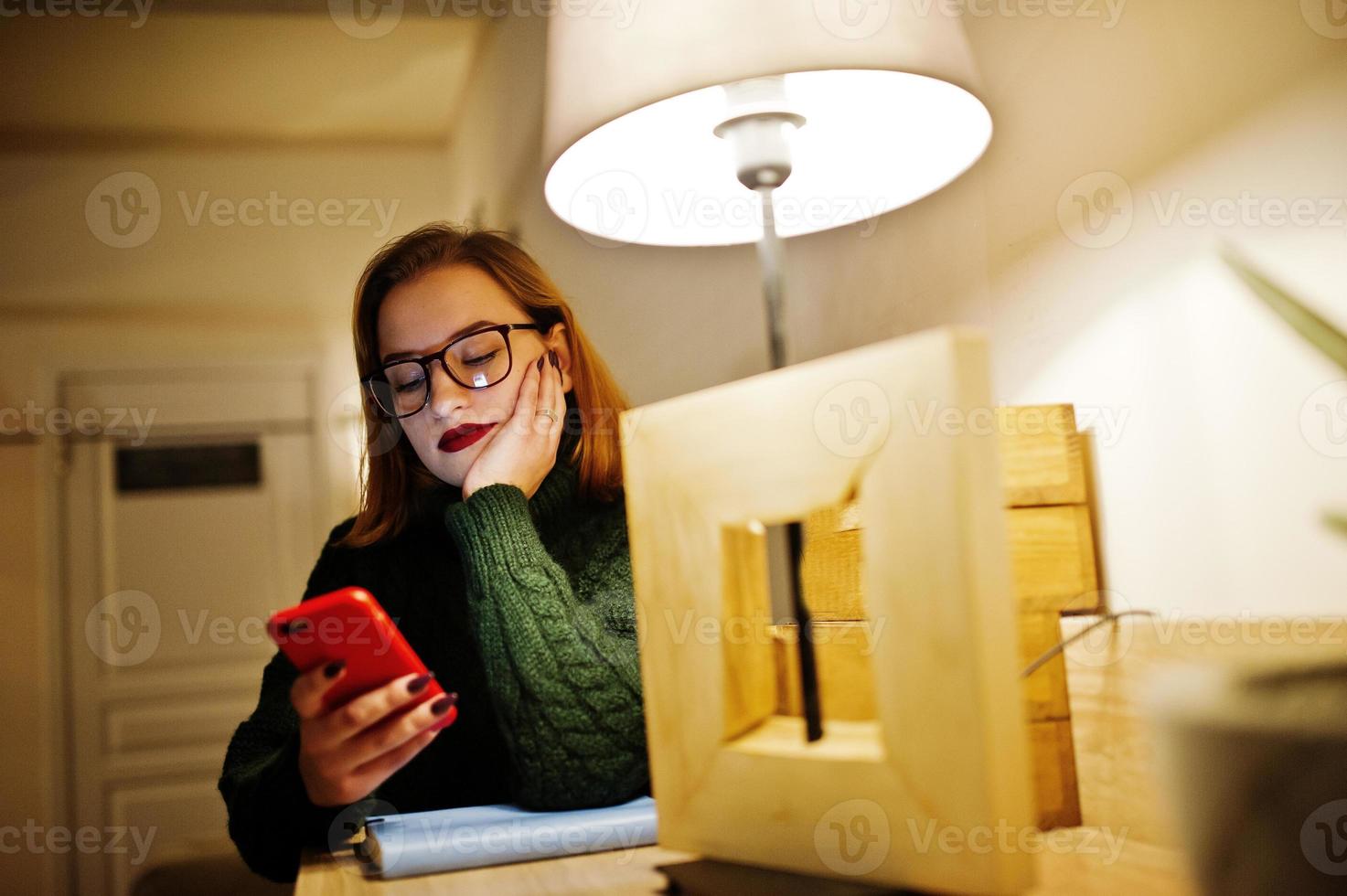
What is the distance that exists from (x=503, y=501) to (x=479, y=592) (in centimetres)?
9

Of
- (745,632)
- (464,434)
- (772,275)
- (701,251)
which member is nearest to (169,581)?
(701,251)

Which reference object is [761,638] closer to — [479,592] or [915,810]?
[915,810]

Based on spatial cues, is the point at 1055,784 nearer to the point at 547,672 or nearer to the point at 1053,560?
the point at 1053,560

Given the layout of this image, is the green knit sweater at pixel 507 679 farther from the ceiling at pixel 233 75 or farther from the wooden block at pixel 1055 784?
the ceiling at pixel 233 75

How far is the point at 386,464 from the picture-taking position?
112 centimetres

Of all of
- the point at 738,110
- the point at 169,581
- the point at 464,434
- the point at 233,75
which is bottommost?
the point at 169,581

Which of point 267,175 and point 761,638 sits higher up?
point 267,175

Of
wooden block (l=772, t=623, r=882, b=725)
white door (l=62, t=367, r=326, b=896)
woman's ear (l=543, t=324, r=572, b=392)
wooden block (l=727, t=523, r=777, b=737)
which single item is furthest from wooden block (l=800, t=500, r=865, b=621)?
white door (l=62, t=367, r=326, b=896)

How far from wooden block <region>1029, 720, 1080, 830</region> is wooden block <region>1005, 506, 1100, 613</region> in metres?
0.10

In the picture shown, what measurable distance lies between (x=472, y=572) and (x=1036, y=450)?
0.49 metres

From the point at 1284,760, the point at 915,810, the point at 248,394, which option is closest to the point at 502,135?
the point at 248,394

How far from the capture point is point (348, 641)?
0.72m

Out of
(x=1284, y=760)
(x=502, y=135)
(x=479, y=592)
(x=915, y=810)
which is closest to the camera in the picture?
(x=1284, y=760)

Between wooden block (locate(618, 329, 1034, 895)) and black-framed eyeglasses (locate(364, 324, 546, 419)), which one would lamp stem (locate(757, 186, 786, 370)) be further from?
black-framed eyeglasses (locate(364, 324, 546, 419))
